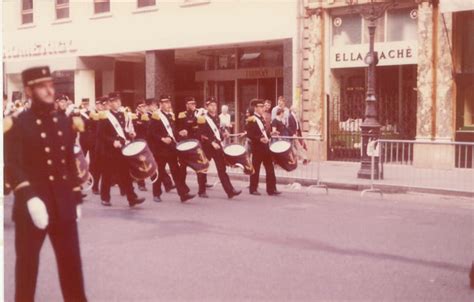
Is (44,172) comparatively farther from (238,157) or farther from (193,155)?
(238,157)

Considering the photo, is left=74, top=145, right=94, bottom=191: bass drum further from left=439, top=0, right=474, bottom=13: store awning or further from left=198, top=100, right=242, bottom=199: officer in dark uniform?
left=439, top=0, right=474, bottom=13: store awning

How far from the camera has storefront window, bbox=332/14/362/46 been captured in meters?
15.3

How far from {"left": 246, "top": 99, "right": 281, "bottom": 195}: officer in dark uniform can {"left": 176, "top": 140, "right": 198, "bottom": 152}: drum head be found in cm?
129

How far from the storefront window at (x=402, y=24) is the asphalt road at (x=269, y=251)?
550 centimetres

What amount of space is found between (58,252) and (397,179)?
893cm

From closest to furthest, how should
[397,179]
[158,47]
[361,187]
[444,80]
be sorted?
1. [158,47]
2. [361,187]
3. [397,179]
4. [444,80]

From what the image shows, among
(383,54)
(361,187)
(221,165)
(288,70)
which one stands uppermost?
(383,54)

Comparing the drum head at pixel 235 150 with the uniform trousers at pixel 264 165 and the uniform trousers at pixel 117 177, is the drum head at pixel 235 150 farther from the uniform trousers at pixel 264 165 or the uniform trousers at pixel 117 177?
the uniform trousers at pixel 117 177

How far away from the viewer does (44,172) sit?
10.1 ft

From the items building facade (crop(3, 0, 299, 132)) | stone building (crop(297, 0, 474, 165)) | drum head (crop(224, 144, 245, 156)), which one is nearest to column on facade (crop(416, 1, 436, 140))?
stone building (crop(297, 0, 474, 165))

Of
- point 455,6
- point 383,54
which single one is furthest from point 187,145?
point 383,54

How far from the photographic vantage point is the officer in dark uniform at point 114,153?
24.5ft

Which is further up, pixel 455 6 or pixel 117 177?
pixel 455 6

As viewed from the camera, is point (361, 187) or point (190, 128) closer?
point (190, 128)
